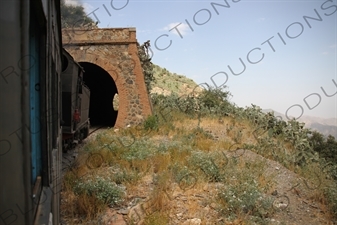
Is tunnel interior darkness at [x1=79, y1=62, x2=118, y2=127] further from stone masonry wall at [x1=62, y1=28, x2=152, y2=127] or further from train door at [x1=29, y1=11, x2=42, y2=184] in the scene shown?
train door at [x1=29, y1=11, x2=42, y2=184]

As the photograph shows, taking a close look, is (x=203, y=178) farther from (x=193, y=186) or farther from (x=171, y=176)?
(x=171, y=176)

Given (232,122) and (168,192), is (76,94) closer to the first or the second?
(168,192)

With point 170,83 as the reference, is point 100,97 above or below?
above

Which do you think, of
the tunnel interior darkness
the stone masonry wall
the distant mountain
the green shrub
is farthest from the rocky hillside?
the green shrub

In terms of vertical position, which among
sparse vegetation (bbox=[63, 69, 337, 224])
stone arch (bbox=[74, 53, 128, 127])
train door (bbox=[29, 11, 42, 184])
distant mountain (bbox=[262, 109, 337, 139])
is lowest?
distant mountain (bbox=[262, 109, 337, 139])

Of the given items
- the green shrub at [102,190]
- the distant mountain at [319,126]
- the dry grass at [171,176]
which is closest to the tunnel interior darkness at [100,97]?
the dry grass at [171,176]

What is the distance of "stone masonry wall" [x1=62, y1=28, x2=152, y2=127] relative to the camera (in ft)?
44.6

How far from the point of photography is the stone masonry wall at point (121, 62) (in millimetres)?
13602

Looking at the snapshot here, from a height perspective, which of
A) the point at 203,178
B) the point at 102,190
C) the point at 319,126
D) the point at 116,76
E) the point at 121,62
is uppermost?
the point at 121,62

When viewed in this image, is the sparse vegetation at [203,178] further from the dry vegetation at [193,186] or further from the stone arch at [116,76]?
the stone arch at [116,76]

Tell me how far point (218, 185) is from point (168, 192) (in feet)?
4.31

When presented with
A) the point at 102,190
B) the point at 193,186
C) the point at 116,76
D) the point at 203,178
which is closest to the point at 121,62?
the point at 116,76

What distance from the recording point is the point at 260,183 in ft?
22.9

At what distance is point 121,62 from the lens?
13789mm
